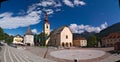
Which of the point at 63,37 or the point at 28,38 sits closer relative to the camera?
the point at 63,37

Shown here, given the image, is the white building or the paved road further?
the white building

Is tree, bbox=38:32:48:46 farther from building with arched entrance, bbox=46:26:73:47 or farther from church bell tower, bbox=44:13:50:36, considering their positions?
building with arched entrance, bbox=46:26:73:47

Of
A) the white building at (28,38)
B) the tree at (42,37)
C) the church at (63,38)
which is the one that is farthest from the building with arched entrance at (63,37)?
the white building at (28,38)

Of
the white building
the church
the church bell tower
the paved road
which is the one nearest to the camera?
the paved road

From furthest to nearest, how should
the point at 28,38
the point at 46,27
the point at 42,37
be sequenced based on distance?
1. the point at 28,38
2. the point at 46,27
3. the point at 42,37

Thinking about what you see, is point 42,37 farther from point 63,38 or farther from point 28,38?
point 28,38

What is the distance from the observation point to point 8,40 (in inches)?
5315

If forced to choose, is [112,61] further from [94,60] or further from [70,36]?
[70,36]

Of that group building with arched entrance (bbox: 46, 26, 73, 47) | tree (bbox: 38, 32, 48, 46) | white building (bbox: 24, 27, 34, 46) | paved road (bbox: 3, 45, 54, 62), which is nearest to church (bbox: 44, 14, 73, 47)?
building with arched entrance (bbox: 46, 26, 73, 47)

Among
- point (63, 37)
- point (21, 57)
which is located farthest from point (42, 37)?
point (21, 57)

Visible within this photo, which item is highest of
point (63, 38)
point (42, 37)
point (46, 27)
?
point (46, 27)

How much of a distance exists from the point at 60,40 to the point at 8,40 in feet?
201

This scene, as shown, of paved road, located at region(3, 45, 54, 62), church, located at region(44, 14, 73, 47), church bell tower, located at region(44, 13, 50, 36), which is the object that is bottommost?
paved road, located at region(3, 45, 54, 62)

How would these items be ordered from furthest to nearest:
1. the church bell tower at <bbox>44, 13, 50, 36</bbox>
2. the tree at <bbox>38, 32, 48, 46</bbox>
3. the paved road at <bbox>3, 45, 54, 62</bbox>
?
the church bell tower at <bbox>44, 13, 50, 36</bbox>
the tree at <bbox>38, 32, 48, 46</bbox>
the paved road at <bbox>3, 45, 54, 62</bbox>
